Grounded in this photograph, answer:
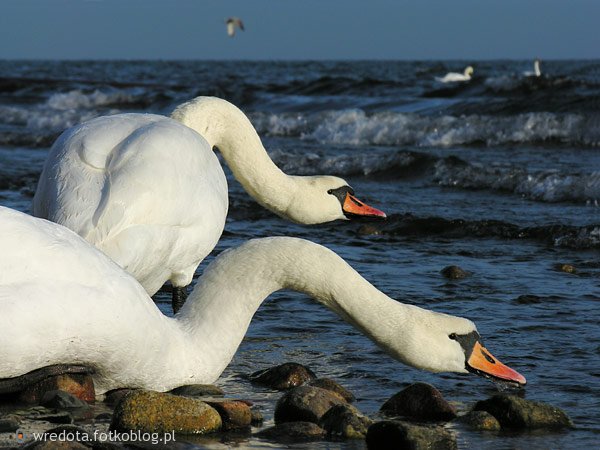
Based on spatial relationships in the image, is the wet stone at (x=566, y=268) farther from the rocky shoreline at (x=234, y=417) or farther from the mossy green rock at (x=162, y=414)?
the mossy green rock at (x=162, y=414)

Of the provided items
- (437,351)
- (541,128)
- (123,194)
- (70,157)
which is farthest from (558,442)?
(541,128)

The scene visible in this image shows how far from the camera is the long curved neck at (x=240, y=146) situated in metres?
7.52

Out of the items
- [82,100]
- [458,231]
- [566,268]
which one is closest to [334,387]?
[566,268]

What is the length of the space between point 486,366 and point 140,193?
190 cm

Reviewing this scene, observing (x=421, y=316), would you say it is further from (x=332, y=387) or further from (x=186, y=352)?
(x=186, y=352)

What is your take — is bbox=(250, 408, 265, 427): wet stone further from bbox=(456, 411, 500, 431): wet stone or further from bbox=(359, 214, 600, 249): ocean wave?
bbox=(359, 214, 600, 249): ocean wave

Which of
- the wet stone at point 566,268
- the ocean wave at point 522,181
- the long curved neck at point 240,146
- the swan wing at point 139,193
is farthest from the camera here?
the ocean wave at point 522,181

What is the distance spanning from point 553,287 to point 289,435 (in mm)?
3625

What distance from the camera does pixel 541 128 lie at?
18250 millimetres

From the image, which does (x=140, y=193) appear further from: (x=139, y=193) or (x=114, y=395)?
(x=114, y=395)

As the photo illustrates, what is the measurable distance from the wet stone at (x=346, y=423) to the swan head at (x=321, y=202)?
9.45 feet

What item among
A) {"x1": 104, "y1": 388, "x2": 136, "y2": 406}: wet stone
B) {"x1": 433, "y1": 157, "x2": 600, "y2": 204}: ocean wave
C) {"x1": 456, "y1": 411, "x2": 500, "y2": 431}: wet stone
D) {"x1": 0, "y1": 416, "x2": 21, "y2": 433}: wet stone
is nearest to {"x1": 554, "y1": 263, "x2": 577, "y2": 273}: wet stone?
{"x1": 433, "y1": 157, "x2": 600, "y2": 204}: ocean wave

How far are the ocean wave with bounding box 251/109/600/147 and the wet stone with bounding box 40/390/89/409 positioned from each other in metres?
13.6

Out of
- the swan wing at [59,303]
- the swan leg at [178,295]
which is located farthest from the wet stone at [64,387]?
A: the swan leg at [178,295]
